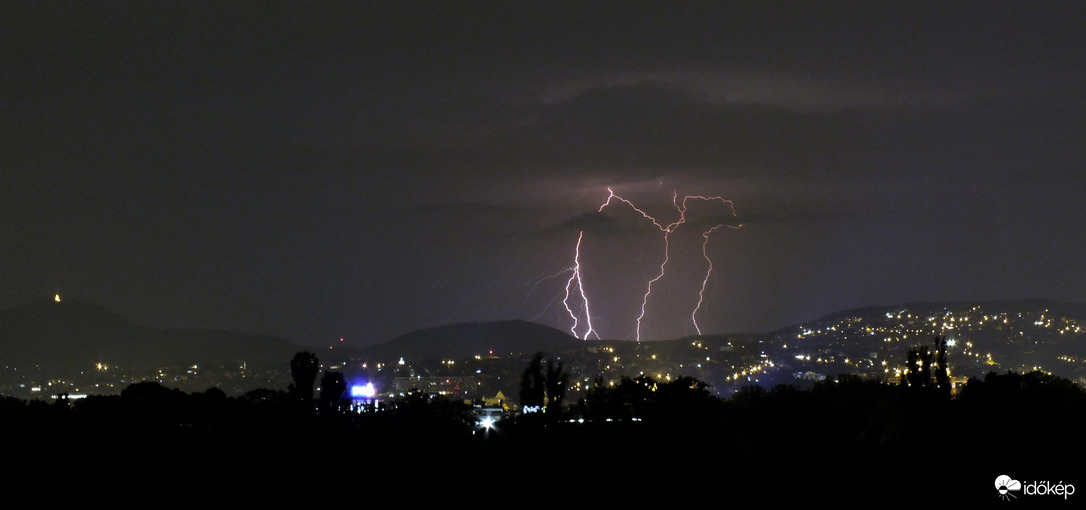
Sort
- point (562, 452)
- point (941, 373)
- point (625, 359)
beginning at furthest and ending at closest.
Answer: point (625, 359) → point (941, 373) → point (562, 452)

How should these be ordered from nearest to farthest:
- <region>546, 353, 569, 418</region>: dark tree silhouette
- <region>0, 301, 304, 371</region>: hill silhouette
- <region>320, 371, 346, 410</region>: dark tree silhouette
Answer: <region>320, 371, 346, 410</region>: dark tree silhouette, <region>546, 353, 569, 418</region>: dark tree silhouette, <region>0, 301, 304, 371</region>: hill silhouette

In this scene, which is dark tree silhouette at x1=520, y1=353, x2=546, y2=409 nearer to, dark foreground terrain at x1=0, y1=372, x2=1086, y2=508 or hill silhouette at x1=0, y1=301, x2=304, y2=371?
dark foreground terrain at x1=0, y1=372, x2=1086, y2=508

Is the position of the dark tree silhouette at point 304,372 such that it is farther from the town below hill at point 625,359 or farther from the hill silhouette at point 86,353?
the hill silhouette at point 86,353

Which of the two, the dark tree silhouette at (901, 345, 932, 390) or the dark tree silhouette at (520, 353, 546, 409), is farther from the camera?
the dark tree silhouette at (520, 353, 546, 409)

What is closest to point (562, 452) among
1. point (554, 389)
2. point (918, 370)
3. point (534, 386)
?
point (918, 370)

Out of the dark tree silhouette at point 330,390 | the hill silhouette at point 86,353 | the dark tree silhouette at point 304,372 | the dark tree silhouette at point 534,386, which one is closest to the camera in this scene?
the dark tree silhouette at point 330,390

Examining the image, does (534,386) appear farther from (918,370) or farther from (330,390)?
(918,370)

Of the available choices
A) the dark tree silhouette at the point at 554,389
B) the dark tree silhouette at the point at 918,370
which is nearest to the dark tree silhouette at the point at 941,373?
the dark tree silhouette at the point at 918,370

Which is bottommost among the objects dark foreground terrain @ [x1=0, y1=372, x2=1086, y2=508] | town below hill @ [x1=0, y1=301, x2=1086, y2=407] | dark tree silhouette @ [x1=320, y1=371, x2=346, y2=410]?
dark foreground terrain @ [x1=0, y1=372, x2=1086, y2=508]

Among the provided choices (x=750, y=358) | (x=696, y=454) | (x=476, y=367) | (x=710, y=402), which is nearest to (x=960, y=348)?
(x=750, y=358)

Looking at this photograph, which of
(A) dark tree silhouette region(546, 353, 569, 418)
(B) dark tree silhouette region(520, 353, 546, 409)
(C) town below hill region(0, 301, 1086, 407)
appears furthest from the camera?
(C) town below hill region(0, 301, 1086, 407)

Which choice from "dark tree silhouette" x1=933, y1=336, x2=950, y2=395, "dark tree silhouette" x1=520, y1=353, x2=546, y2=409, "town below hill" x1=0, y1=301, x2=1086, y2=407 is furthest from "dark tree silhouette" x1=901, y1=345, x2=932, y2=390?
"town below hill" x1=0, y1=301, x2=1086, y2=407

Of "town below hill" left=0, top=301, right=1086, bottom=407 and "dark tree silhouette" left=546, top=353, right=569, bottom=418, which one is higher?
"town below hill" left=0, top=301, right=1086, bottom=407
